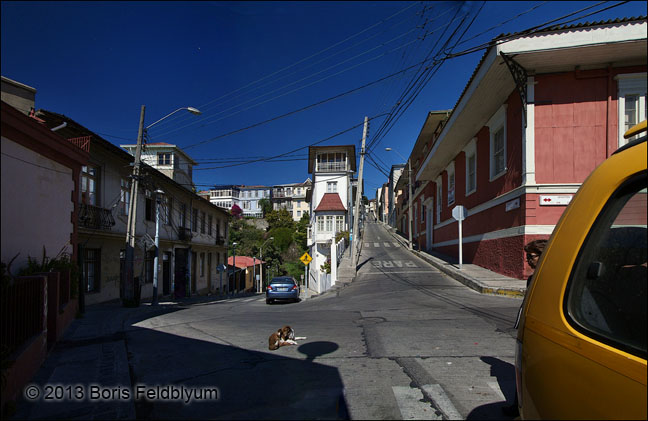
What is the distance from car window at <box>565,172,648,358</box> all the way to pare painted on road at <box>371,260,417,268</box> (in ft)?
65.8

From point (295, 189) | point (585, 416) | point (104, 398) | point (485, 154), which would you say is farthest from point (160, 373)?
point (295, 189)

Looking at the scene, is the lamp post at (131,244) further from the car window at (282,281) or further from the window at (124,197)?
the car window at (282,281)

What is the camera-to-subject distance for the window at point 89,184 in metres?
16.0

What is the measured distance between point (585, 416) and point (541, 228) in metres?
12.0

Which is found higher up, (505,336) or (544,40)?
(544,40)

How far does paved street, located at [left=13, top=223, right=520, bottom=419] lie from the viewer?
379cm

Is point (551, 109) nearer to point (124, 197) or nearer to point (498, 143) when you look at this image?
point (498, 143)

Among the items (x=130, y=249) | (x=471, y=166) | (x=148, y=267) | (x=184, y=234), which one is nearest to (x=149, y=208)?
(x=148, y=267)

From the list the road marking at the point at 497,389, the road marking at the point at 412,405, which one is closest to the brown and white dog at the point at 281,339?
the road marking at the point at 412,405

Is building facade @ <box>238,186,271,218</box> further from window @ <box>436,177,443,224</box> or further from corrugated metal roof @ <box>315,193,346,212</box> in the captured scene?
window @ <box>436,177,443,224</box>

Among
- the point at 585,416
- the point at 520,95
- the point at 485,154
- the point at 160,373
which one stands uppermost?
the point at 520,95

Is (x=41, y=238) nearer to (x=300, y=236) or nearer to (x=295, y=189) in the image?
(x=300, y=236)

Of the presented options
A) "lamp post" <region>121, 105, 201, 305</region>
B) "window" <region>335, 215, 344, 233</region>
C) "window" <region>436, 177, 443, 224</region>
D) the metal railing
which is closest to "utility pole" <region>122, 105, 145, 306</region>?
Answer: "lamp post" <region>121, 105, 201, 305</region>

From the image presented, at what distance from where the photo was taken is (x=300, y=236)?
58.6 metres
